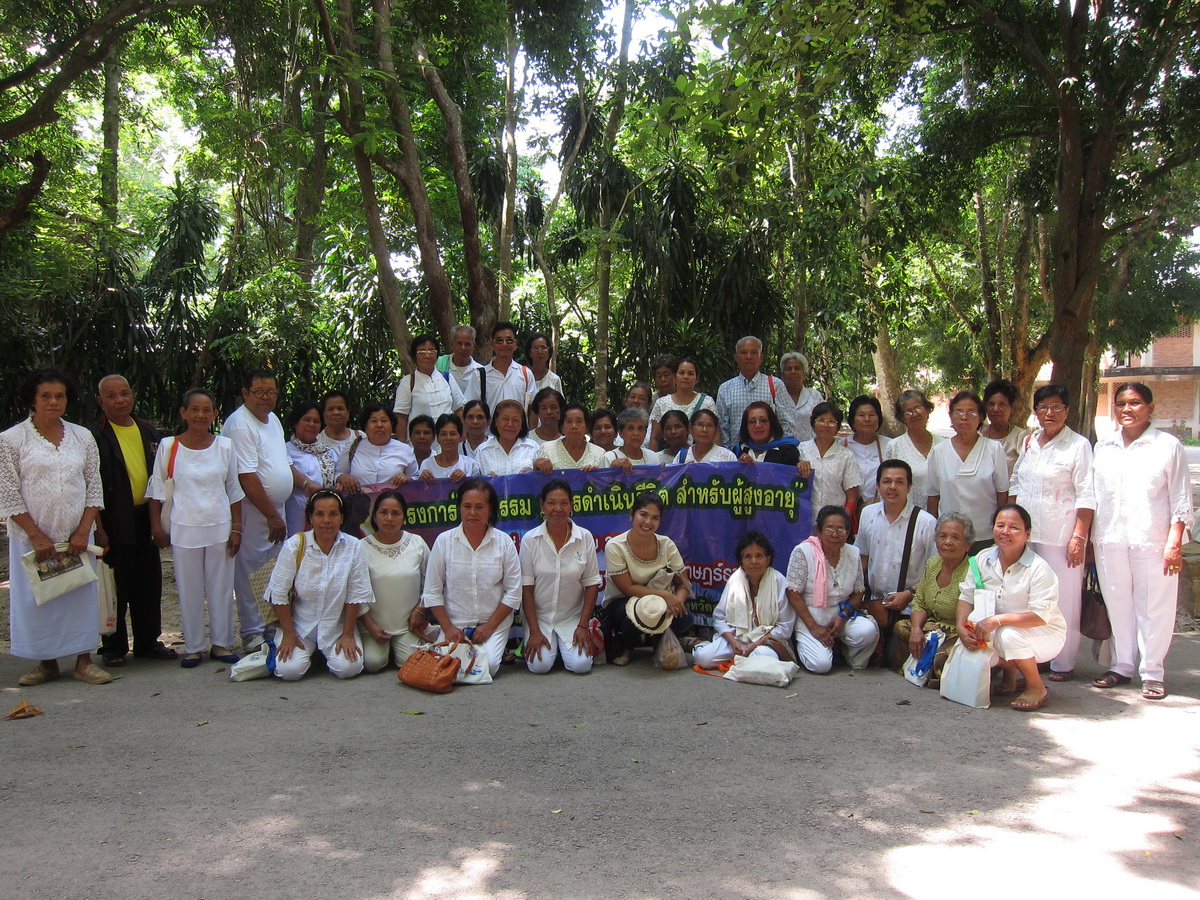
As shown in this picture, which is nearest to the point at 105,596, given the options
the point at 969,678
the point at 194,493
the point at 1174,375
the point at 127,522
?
the point at 127,522

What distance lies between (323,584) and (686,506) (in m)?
2.33

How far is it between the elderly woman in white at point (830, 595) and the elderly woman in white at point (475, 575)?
164 cm

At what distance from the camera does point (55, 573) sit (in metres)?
4.99

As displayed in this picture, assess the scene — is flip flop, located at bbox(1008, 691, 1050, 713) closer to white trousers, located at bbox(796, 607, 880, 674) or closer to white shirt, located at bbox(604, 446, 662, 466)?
white trousers, located at bbox(796, 607, 880, 674)

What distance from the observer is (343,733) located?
4340mm

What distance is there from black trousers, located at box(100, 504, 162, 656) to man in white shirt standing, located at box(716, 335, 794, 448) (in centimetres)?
383

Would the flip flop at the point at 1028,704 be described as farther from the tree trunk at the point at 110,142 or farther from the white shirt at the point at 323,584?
the tree trunk at the point at 110,142

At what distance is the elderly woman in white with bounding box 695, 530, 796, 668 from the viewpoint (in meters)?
5.35

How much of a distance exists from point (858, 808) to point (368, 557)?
3.08 metres

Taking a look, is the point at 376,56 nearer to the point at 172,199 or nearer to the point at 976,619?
the point at 172,199

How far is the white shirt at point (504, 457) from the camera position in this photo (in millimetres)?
6156

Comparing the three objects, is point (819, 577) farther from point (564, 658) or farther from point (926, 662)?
point (564, 658)

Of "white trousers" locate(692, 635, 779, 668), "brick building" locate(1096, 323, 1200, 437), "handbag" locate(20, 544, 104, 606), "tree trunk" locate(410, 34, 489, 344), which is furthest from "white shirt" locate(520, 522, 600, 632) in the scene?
"brick building" locate(1096, 323, 1200, 437)

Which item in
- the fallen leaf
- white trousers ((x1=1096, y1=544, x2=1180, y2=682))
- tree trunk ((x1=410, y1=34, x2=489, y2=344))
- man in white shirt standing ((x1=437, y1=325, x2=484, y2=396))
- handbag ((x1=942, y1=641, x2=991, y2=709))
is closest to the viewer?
the fallen leaf
